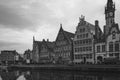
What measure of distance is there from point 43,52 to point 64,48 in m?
19.6

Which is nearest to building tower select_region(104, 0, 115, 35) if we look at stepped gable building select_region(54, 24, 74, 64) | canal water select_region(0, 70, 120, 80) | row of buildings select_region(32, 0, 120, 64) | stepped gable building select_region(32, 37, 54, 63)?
row of buildings select_region(32, 0, 120, 64)

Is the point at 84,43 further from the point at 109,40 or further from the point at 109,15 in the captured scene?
the point at 109,15

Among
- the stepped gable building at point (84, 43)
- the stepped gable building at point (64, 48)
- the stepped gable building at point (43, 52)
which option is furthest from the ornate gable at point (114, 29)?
the stepped gable building at point (43, 52)

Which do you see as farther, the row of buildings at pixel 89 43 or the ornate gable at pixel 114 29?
the row of buildings at pixel 89 43

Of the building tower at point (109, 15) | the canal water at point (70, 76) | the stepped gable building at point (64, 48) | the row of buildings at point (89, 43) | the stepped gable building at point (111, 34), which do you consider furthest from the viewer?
the stepped gable building at point (64, 48)

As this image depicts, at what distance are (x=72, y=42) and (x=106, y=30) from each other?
18.1m

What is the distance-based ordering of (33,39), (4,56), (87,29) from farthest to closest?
(4,56) < (33,39) < (87,29)

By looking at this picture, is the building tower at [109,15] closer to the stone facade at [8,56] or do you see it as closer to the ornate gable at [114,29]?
the ornate gable at [114,29]

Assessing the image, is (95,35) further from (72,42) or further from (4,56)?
(4,56)

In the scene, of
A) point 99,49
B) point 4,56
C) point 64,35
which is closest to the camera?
point 99,49

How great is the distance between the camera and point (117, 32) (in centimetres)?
6038

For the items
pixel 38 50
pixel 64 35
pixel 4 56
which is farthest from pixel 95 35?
pixel 4 56

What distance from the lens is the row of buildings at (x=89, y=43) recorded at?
61.6 metres

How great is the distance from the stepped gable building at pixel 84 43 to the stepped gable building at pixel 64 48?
11.1 feet
